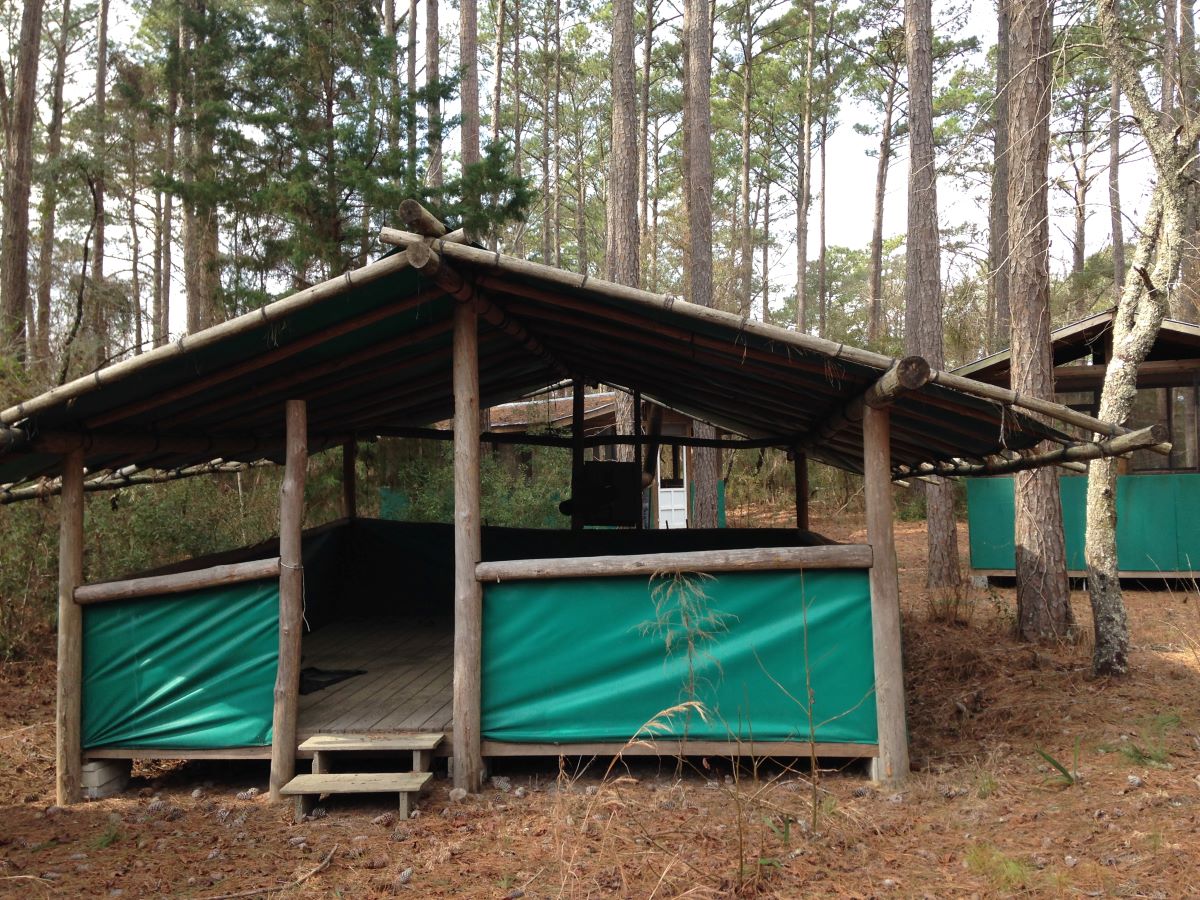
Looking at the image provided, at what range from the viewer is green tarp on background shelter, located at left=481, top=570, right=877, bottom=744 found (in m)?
4.84

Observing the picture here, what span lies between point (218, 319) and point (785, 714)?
9.48m

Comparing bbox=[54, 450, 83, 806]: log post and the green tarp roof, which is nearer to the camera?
the green tarp roof

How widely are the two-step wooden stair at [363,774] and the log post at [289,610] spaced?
5.2 inches

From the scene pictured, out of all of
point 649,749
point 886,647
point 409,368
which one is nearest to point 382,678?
point 409,368

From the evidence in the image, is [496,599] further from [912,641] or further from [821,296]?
[821,296]

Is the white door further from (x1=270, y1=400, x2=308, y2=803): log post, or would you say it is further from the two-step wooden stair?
the two-step wooden stair

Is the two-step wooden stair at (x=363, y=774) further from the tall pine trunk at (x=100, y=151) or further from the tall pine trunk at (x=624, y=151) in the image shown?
the tall pine trunk at (x=100, y=151)

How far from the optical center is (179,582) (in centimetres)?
516

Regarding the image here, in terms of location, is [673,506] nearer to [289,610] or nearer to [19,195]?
[19,195]

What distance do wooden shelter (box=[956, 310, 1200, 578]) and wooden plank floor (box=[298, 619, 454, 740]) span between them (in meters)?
7.14

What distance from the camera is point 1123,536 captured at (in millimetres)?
11039

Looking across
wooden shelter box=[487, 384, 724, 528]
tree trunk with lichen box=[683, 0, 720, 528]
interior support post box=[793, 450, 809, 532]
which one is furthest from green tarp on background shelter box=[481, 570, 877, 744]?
wooden shelter box=[487, 384, 724, 528]

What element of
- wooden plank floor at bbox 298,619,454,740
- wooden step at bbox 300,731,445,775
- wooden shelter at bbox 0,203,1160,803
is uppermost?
wooden shelter at bbox 0,203,1160,803

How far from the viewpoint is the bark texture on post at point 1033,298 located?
6.96 m
